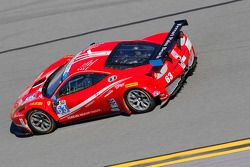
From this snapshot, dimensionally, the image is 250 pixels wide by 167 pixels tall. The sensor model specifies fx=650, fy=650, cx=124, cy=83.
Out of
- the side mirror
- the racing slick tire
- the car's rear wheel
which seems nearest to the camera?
the side mirror

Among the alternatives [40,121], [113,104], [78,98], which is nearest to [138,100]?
[113,104]

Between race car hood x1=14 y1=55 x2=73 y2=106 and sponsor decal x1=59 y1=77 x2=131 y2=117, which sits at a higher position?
race car hood x1=14 y1=55 x2=73 y2=106

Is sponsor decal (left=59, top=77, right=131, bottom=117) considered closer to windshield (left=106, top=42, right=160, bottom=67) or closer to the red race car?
the red race car

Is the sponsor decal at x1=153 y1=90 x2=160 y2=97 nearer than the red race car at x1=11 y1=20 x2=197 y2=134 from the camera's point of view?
Yes

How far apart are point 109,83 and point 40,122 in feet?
5.92

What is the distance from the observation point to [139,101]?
12.6m

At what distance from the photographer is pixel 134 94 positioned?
41.0 feet

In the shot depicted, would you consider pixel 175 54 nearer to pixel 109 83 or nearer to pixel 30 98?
pixel 109 83

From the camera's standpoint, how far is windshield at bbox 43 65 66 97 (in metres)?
13.3

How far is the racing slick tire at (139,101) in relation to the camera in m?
12.5

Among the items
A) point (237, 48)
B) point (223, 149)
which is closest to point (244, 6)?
point (237, 48)

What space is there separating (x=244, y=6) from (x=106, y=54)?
517 cm

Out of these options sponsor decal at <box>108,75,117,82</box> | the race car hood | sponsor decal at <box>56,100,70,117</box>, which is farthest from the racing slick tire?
the race car hood

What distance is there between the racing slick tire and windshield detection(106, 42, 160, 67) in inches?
23.8
